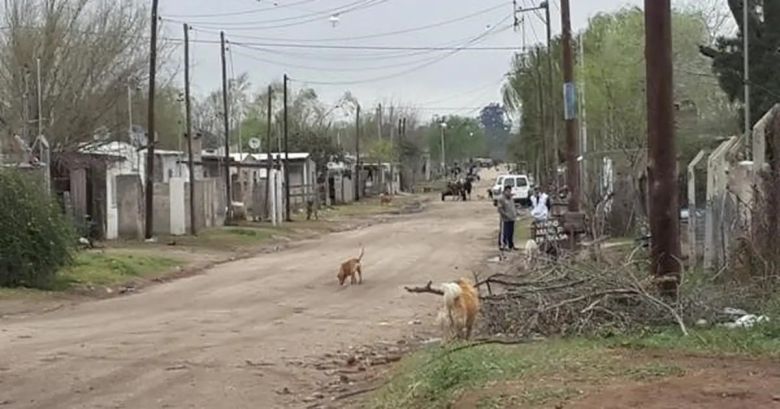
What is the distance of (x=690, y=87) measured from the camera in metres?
44.0

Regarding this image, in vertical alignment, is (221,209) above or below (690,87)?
below

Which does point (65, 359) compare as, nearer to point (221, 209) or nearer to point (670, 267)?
point (670, 267)

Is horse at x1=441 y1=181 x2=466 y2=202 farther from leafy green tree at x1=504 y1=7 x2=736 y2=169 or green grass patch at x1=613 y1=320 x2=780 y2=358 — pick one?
green grass patch at x1=613 y1=320 x2=780 y2=358

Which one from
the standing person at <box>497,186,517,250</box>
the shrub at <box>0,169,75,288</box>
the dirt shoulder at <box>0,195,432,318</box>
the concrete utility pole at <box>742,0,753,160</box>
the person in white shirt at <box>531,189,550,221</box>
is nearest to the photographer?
the concrete utility pole at <box>742,0,753,160</box>

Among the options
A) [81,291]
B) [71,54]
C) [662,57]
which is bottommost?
[81,291]

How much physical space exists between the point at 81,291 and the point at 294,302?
576 centimetres

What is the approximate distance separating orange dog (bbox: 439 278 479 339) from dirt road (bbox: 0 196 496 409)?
162 cm

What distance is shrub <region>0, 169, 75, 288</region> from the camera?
80.8 feet

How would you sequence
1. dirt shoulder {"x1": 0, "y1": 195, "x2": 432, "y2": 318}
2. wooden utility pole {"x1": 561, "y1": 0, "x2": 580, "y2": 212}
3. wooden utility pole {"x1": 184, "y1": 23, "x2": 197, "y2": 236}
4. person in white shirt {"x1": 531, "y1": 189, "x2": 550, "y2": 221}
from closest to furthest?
dirt shoulder {"x1": 0, "y1": 195, "x2": 432, "y2": 318}, wooden utility pole {"x1": 561, "y1": 0, "x2": 580, "y2": 212}, person in white shirt {"x1": 531, "y1": 189, "x2": 550, "y2": 221}, wooden utility pole {"x1": 184, "y1": 23, "x2": 197, "y2": 236}

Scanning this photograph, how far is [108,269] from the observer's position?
28484 mm

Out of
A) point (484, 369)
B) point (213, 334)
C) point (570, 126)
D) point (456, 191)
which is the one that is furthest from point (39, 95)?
point (456, 191)

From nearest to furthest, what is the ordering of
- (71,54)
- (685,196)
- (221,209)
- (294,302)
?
(294,302), (685,196), (71,54), (221,209)

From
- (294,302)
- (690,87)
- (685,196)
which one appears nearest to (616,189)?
(685,196)

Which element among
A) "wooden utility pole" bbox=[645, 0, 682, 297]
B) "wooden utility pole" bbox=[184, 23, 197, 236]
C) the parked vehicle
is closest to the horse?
the parked vehicle
